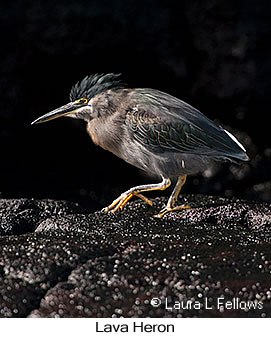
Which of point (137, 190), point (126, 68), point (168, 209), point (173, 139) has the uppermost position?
point (126, 68)

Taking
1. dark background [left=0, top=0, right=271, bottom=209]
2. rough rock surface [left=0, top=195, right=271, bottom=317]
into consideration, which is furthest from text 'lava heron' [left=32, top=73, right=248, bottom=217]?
dark background [left=0, top=0, right=271, bottom=209]

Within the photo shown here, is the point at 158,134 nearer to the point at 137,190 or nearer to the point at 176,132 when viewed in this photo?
the point at 176,132

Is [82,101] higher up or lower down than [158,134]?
higher up

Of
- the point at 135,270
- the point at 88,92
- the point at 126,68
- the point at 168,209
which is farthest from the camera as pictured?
the point at 126,68

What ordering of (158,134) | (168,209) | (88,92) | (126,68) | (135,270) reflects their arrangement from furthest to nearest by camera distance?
(126,68)
(88,92)
(168,209)
(158,134)
(135,270)

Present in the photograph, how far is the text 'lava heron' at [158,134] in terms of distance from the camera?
3809 mm

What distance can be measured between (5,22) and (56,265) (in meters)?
4.48

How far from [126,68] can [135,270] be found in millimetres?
4172

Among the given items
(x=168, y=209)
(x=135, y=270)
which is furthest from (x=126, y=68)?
(x=135, y=270)

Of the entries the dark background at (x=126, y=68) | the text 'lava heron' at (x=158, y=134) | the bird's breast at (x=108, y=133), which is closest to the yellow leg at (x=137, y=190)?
the text 'lava heron' at (x=158, y=134)

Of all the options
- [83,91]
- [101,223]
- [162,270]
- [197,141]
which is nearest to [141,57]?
[83,91]

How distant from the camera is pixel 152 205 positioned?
13.8ft

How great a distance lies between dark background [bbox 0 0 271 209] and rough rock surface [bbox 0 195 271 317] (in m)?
3.06

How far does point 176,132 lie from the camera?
3799mm
